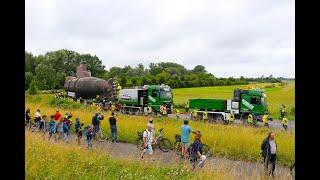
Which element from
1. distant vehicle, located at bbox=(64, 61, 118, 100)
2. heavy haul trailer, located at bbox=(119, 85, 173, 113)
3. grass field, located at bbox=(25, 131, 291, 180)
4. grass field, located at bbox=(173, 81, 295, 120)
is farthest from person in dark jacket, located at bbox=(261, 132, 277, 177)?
grass field, located at bbox=(173, 81, 295, 120)

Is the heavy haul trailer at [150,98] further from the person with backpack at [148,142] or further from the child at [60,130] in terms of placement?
the person with backpack at [148,142]

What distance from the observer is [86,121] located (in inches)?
916

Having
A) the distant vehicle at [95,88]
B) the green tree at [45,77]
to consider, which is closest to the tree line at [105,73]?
the green tree at [45,77]

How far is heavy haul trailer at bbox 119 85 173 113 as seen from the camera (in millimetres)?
31750

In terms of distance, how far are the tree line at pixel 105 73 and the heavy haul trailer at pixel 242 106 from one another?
77.8 ft

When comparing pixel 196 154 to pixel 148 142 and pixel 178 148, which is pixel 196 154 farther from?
pixel 178 148

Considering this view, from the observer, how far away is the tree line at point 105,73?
51844mm

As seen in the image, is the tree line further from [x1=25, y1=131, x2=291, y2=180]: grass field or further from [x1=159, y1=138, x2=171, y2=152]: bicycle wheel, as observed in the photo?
[x1=25, y1=131, x2=291, y2=180]: grass field

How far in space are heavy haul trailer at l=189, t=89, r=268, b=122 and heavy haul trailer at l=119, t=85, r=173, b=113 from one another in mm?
5157

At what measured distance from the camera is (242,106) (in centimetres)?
2688
